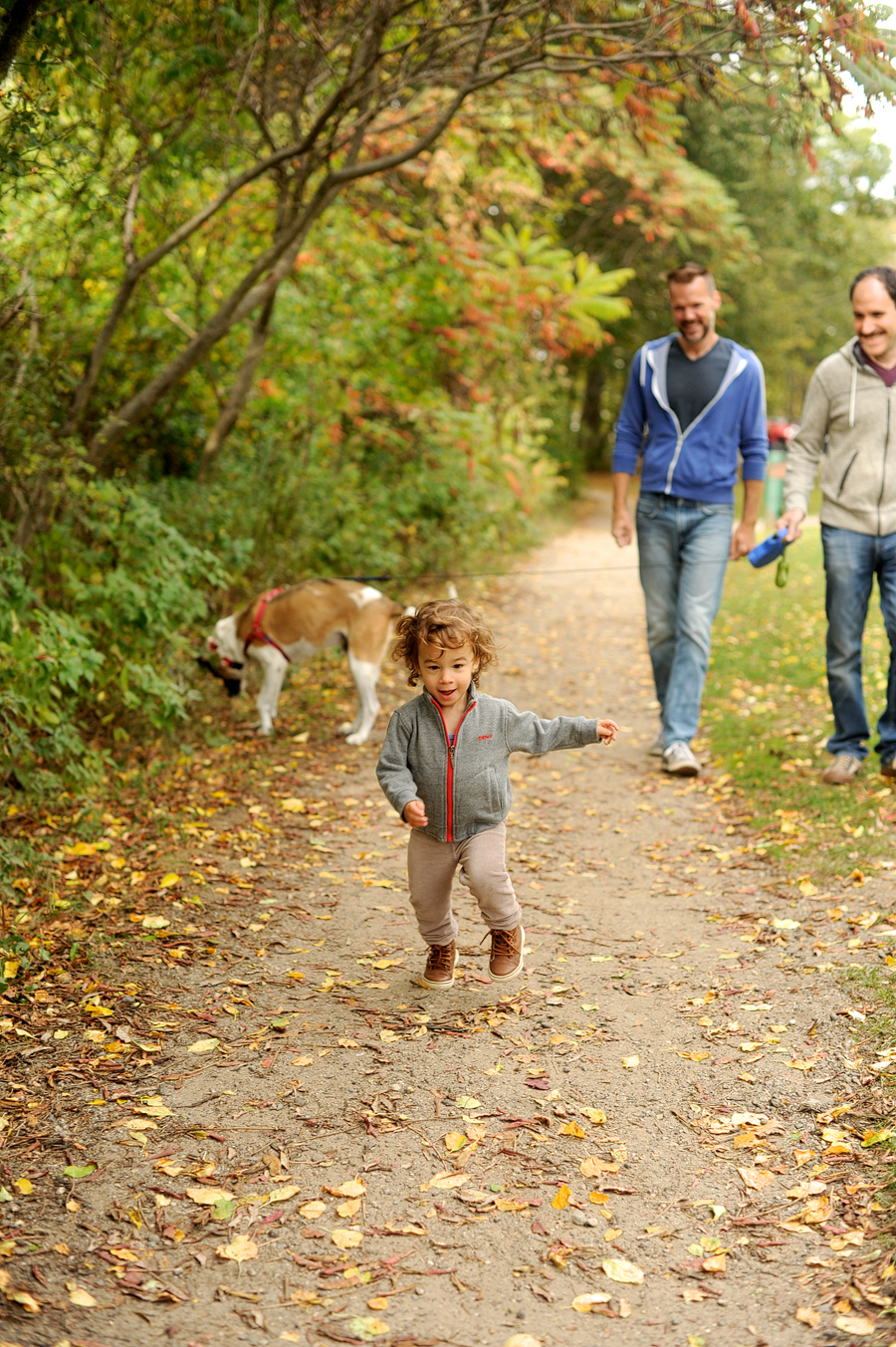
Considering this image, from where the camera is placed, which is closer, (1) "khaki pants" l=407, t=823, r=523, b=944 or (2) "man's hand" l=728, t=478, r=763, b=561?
(1) "khaki pants" l=407, t=823, r=523, b=944

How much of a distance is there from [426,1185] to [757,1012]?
4.81ft

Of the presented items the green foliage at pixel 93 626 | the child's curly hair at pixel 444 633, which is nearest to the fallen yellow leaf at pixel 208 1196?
the child's curly hair at pixel 444 633

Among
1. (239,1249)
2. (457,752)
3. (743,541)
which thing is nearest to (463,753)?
(457,752)

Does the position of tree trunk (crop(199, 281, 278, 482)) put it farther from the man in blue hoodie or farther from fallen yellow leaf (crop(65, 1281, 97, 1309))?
fallen yellow leaf (crop(65, 1281, 97, 1309))

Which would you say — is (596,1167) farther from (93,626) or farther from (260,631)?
(260,631)

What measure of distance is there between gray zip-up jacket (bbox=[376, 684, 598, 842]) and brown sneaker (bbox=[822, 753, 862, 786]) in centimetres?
274

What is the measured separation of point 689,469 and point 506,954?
3405 mm

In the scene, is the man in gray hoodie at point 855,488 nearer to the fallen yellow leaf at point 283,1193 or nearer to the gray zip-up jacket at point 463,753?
the gray zip-up jacket at point 463,753

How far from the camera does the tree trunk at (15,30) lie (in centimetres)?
450

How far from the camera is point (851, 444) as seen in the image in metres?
6.08

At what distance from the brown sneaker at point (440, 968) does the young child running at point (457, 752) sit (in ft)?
0.77

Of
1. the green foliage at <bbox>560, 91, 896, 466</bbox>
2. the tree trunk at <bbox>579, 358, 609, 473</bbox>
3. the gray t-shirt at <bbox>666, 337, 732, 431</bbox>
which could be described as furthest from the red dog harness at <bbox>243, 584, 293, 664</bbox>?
the tree trunk at <bbox>579, 358, 609, 473</bbox>

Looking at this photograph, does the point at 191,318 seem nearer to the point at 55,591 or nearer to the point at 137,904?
the point at 55,591

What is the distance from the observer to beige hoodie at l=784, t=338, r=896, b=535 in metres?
5.98
